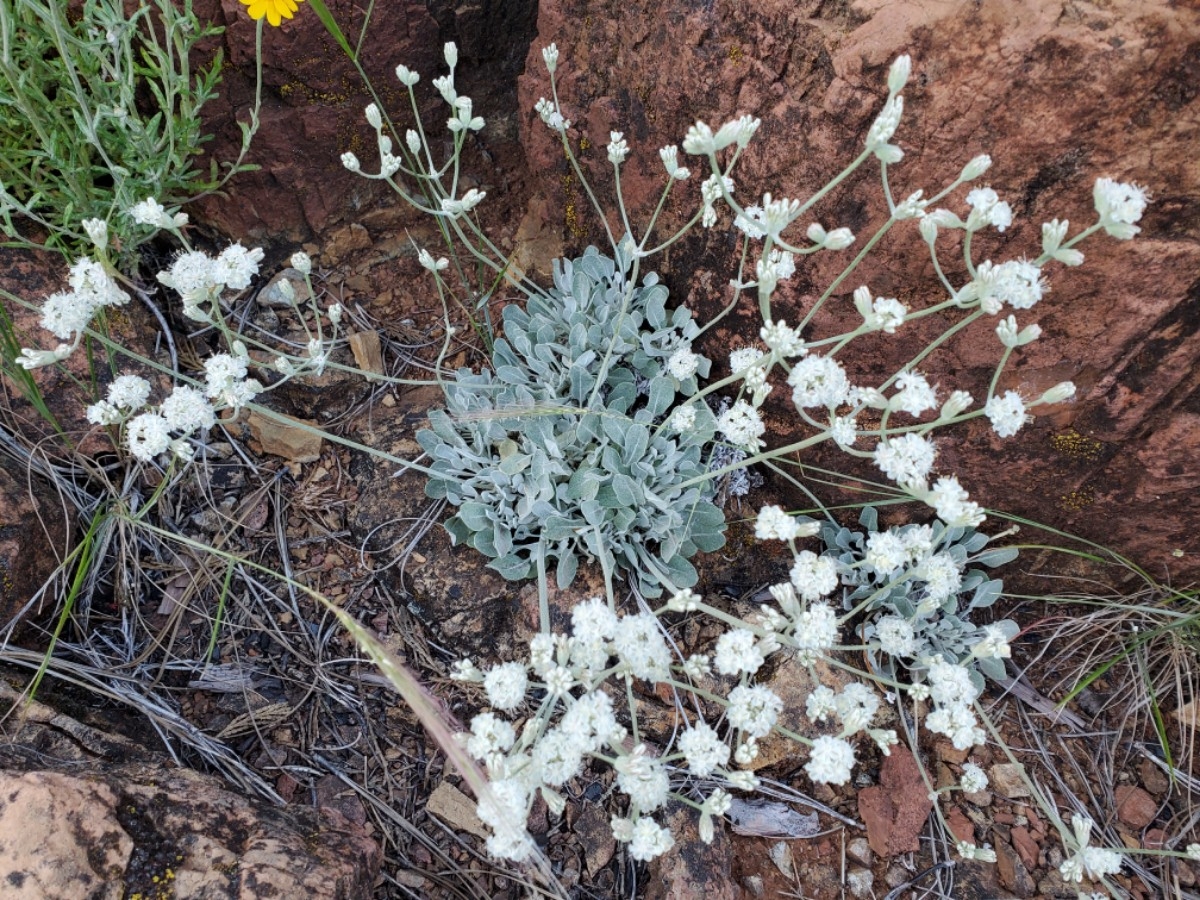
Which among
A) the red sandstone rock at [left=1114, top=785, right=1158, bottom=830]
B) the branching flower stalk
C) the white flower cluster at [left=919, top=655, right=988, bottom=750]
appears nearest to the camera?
the branching flower stalk

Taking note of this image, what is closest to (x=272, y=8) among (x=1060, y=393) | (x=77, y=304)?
(x=77, y=304)

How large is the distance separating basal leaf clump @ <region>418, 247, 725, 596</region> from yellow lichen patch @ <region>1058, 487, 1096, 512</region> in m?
1.18

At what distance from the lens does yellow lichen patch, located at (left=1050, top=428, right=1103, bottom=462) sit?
269 cm

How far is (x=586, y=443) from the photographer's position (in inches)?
117

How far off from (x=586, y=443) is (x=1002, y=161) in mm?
1570

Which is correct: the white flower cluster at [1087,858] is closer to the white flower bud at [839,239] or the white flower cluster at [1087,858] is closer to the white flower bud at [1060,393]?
the white flower bud at [1060,393]

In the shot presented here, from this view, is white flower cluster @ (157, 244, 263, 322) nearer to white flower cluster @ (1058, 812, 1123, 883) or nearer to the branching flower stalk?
the branching flower stalk

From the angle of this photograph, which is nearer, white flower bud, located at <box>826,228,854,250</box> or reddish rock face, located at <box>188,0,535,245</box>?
white flower bud, located at <box>826,228,854,250</box>

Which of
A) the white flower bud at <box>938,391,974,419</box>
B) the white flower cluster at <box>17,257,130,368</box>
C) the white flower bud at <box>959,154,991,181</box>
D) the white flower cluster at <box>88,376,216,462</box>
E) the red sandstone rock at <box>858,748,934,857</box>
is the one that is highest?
the white flower cluster at <box>17,257,130,368</box>

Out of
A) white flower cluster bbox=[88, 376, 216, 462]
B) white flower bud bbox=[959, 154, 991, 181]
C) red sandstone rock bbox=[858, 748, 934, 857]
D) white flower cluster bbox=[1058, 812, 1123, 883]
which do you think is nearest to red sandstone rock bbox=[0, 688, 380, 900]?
white flower cluster bbox=[88, 376, 216, 462]

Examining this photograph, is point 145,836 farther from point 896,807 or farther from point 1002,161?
point 1002,161

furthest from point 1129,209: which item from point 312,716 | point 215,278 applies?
point 312,716

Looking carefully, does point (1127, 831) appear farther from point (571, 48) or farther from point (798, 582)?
point (571, 48)

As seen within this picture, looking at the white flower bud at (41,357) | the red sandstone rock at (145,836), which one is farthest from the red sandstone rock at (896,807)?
the white flower bud at (41,357)
